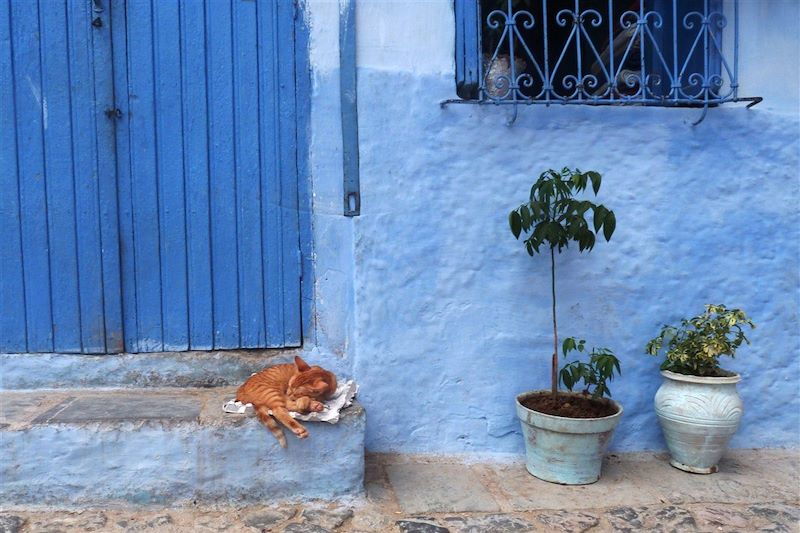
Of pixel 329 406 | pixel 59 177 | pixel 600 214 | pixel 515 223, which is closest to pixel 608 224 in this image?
pixel 600 214

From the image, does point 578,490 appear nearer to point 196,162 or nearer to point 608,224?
point 608,224

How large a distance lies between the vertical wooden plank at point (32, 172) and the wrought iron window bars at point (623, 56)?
6.49ft

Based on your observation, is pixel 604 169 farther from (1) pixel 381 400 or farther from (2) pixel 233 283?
(2) pixel 233 283

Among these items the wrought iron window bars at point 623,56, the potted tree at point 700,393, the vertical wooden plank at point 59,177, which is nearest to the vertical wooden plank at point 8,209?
the vertical wooden plank at point 59,177

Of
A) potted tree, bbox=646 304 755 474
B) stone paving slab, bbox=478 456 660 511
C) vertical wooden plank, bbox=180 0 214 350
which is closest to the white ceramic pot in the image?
potted tree, bbox=646 304 755 474

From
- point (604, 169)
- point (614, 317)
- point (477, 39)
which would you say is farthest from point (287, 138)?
point (614, 317)

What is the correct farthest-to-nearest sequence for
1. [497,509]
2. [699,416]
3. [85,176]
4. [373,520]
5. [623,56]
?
[623,56], [85,176], [699,416], [497,509], [373,520]

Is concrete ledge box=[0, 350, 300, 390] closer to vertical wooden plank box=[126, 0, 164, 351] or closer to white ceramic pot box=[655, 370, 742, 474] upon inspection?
vertical wooden plank box=[126, 0, 164, 351]

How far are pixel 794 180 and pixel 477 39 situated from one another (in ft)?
6.03

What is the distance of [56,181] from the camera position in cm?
345

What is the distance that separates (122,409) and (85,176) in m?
1.14

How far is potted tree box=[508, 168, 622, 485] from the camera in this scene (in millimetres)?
3240

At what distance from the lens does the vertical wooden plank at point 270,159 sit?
3.52 meters

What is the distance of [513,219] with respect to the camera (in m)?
3.36
